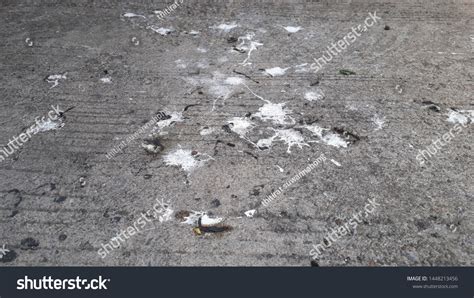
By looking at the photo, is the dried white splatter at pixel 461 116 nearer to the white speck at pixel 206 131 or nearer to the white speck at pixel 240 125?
the white speck at pixel 240 125

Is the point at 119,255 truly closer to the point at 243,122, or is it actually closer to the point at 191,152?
the point at 191,152

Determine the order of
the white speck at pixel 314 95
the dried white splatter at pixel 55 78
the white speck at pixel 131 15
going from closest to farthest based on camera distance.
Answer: the white speck at pixel 314 95 < the dried white splatter at pixel 55 78 < the white speck at pixel 131 15

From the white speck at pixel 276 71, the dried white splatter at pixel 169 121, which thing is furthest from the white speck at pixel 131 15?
the dried white splatter at pixel 169 121

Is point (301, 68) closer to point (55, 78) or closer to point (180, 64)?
point (180, 64)

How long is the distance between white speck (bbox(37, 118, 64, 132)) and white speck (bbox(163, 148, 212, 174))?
0.88 metres

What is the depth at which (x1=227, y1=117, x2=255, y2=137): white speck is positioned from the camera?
283 cm

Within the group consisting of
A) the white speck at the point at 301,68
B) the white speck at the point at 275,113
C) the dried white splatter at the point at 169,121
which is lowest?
the dried white splatter at the point at 169,121

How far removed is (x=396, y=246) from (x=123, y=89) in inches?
92.5

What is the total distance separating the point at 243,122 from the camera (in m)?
2.92

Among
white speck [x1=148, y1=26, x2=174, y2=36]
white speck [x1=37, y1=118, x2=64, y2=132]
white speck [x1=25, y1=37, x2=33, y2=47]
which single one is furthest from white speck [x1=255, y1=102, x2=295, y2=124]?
white speck [x1=25, y1=37, x2=33, y2=47]

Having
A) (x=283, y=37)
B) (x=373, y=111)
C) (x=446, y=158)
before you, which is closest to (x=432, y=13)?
(x=283, y=37)

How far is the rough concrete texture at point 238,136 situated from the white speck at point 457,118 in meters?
0.01

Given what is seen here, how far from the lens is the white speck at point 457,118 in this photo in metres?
2.88

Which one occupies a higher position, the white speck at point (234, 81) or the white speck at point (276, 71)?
the white speck at point (276, 71)
